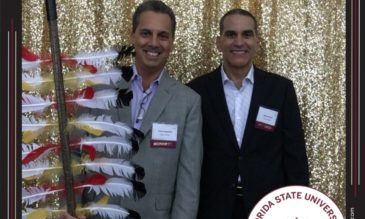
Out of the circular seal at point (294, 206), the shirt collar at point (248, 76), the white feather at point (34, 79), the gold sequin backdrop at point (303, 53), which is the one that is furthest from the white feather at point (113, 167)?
the gold sequin backdrop at point (303, 53)

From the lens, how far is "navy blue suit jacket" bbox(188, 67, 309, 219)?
1743mm

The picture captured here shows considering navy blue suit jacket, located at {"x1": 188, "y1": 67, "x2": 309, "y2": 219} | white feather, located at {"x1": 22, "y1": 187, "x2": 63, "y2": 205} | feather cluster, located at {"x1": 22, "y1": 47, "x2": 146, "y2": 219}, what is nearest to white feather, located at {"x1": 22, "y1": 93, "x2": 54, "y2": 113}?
feather cluster, located at {"x1": 22, "y1": 47, "x2": 146, "y2": 219}

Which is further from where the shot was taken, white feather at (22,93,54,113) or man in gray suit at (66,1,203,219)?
man in gray suit at (66,1,203,219)

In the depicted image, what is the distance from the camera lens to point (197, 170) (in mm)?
1562

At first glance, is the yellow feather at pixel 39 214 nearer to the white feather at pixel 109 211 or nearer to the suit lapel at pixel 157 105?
the white feather at pixel 109 211

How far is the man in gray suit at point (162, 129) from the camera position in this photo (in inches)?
60.7

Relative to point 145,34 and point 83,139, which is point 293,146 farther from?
point 83,139

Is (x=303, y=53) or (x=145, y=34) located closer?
(x=145, y=34)

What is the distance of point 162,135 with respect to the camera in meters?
1.54

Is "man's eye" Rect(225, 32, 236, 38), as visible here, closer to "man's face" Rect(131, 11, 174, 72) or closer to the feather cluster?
"man's face" Rect(131, 11, 174, 72)

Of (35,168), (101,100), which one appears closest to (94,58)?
(101,100)

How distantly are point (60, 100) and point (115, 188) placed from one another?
0.28m

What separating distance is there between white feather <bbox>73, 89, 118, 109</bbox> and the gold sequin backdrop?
2.49 feet
